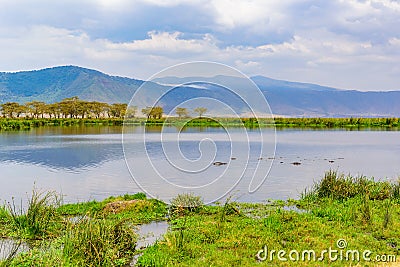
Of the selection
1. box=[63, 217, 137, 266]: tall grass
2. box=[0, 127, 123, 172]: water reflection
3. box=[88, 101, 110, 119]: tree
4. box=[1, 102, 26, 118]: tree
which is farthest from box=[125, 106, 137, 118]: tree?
box=[88, 101, 110, 119]: tree

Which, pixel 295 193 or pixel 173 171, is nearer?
pixel 295 193

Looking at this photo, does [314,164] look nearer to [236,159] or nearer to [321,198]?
[236,159]

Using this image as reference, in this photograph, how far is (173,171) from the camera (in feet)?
67.8

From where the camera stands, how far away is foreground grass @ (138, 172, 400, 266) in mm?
7195

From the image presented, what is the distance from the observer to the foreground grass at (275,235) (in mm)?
7195

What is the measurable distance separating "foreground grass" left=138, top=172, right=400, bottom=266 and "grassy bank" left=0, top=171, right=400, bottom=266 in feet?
0.05

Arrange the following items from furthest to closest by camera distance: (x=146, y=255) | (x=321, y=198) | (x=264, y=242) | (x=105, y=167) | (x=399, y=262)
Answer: (x=105, y=167)
(x=321, y=198)
(x=264, y=242)
(x=146, y=255)
(x=399, y=262)

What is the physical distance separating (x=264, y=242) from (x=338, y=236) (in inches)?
59.3

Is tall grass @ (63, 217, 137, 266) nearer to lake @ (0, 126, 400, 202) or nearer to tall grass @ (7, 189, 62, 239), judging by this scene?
tall grass @ (7, 189, 62, 239)

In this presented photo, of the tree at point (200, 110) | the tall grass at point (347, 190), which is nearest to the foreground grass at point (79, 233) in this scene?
the tree at point (200, 110)

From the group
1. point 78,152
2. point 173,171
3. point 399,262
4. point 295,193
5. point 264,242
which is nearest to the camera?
point 399,262

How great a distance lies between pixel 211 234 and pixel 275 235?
1.27m

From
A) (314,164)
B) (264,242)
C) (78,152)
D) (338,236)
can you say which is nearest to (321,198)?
(338,236)

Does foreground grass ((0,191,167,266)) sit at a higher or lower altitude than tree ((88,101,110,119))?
lower
